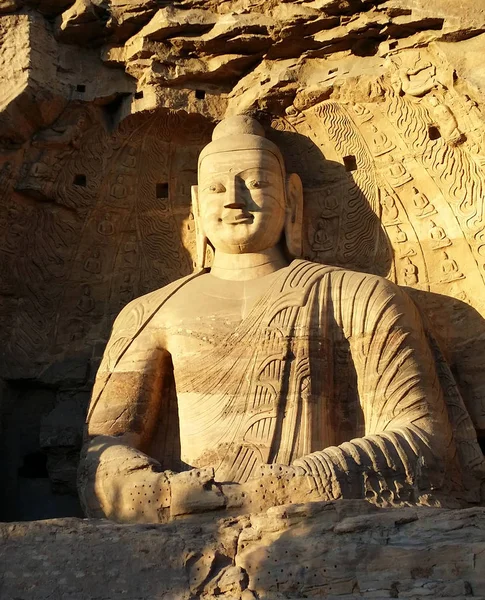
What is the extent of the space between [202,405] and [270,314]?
2.80ft

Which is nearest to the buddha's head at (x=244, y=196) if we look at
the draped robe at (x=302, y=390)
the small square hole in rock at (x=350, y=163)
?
the draped robe at (x=302, y=390)

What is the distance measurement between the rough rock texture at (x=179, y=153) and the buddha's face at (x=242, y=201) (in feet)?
2.56

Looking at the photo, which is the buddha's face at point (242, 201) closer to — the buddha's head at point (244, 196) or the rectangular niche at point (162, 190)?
the buddha's head at point (244, 196)

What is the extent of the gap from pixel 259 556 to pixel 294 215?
3.92 m

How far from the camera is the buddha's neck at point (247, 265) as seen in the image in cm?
946

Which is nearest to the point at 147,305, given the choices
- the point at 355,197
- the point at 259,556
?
the point at 355,197

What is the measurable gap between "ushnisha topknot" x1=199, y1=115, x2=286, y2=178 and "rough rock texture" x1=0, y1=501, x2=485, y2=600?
3.72 metres

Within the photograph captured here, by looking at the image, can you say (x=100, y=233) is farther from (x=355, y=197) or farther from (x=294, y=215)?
(x=355, y=197)

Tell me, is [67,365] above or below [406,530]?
above

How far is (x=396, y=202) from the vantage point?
396 inches

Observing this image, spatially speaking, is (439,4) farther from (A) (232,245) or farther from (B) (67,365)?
(B) (67,365)

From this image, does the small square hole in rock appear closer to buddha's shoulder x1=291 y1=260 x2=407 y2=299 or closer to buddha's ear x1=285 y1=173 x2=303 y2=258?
buddha's ear x1=285 y1=173 x2=303 y2=258

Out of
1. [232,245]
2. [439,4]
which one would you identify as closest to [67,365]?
[232,245]

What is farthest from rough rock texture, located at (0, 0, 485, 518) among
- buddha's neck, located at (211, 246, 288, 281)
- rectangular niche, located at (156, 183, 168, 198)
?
buddha's neck, located at (211, 246, 288, 281)
